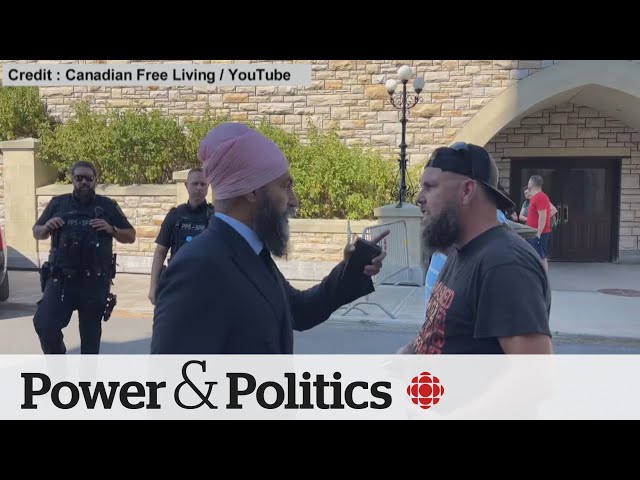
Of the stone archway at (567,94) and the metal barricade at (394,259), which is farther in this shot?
the stone archway at (567,94)

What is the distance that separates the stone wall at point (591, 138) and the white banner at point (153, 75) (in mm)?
5220

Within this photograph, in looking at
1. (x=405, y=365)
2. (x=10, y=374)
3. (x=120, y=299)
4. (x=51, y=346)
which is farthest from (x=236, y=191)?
(x=120, y=299)

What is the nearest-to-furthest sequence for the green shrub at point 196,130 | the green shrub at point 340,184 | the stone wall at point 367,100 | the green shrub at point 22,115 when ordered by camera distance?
the green shrub at point 340,184 < the green shrub at point 196,130 < the stone wall at point 367,100 < the green shrub at point 22,115

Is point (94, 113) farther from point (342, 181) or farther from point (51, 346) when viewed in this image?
point (51, 346)

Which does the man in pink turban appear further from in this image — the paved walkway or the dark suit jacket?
the paved walkway

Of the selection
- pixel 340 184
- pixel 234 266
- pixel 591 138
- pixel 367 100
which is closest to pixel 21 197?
pixel 340 184

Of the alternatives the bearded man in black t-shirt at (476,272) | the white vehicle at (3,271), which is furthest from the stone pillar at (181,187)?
the bearded man in black t-shirt at (476,272)

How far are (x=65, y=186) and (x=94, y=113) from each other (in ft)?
7.27

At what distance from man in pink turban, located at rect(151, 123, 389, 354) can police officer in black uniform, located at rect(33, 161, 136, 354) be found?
3099 mm

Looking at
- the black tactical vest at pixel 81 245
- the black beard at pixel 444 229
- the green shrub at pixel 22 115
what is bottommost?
the black tactical vest at pixel 81 245

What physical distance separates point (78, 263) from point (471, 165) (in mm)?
3464

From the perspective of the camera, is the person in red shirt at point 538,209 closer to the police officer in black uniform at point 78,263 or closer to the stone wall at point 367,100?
the stone wall at point 367,100

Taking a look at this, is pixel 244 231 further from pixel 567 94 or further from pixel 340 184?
pixel 567 94

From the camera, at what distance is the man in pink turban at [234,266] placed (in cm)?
182
